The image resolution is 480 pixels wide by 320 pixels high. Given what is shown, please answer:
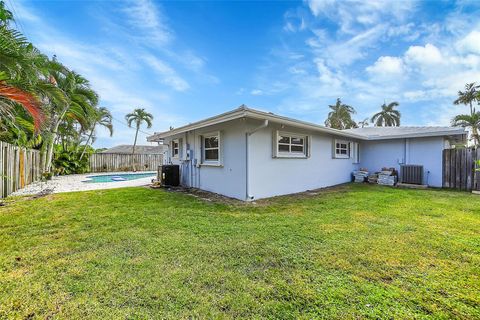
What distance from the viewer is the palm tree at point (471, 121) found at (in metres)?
17.4

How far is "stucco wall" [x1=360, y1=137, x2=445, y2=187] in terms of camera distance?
938cm

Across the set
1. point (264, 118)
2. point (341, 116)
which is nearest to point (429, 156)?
point (264, 118)

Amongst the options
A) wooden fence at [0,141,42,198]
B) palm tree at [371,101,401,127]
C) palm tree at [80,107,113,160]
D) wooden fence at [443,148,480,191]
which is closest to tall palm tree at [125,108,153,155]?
palm tree at [80,107,113,160]

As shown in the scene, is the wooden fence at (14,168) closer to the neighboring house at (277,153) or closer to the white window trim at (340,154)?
the neighboring house at (277,153)

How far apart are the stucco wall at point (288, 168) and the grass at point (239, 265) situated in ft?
5.98

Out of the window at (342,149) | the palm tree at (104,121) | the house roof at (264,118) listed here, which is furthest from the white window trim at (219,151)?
the palm tree at (104,121)

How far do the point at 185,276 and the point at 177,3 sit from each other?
29.7ft

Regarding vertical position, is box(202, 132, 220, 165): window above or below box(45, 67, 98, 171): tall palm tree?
below

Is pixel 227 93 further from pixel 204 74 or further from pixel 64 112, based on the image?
pixel 64 112

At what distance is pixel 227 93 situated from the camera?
1510cm

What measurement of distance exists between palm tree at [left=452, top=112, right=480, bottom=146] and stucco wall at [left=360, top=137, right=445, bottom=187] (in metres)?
12.5

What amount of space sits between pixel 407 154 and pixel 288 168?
6801mm

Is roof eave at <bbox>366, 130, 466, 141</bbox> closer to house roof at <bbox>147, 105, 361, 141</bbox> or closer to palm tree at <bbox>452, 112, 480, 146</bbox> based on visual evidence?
house roof at <bbox>147, 105, 361, 141</bbox>

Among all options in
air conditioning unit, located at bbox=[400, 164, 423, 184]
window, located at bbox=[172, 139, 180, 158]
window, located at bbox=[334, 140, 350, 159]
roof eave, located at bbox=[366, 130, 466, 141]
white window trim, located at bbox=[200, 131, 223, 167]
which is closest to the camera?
white window trim, located at bbox=[200, 131, 223, 167]
